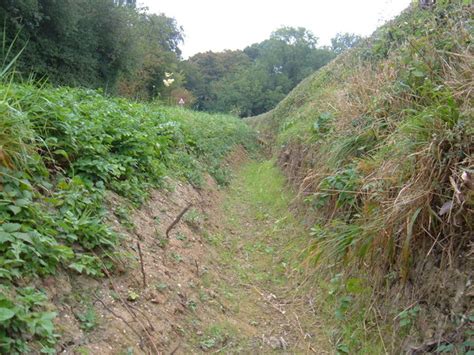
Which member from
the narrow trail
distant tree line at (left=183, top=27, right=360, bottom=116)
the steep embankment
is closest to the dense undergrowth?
the narrow trail

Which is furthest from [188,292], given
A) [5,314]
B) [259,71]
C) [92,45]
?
[259,71]

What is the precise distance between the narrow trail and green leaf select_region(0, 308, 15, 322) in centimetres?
130

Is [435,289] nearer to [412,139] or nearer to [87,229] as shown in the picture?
[412,139]

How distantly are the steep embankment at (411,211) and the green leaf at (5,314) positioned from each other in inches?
82.6

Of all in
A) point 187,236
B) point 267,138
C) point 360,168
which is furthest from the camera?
point 267,138

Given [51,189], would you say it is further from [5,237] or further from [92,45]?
[92,45]

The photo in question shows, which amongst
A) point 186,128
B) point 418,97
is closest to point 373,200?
point 418,97

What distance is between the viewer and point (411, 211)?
2.60 m

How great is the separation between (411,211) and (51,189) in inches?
100

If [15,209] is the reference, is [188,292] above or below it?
below

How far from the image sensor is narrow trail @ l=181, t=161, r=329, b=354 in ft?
9.80

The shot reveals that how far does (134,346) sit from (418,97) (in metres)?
3.18

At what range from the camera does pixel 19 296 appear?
1.87 m

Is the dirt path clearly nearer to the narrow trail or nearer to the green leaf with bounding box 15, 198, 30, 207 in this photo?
the narrow trail
